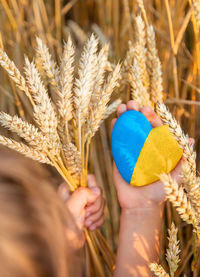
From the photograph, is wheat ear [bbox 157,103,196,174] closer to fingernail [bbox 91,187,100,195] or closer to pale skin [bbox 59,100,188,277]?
pale skin [bbox 59,100,188,277]

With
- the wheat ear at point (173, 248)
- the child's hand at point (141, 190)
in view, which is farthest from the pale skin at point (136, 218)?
the wheat ear at point (173, 248)

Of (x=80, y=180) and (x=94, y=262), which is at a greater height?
(x=80, y=180)

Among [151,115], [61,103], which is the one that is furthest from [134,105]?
[61,103]

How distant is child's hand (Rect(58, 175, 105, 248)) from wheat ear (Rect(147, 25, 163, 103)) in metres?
0.22

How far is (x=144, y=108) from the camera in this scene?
1.97 feet

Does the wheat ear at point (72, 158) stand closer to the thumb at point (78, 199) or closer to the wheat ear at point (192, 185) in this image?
the thumb at point (78, 199)

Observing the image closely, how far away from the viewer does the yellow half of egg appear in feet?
1.89

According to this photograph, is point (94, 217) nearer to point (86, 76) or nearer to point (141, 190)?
point (141, 190)

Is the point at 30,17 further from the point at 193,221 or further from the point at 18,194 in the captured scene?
the point at 193,221

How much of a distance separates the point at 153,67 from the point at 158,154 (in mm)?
159

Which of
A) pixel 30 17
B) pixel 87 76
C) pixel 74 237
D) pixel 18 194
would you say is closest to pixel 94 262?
pixel 74 237

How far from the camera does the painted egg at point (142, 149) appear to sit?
58 cm

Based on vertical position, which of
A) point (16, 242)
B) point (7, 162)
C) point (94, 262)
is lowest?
point (94, 262)

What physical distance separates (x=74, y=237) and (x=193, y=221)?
23 cm
